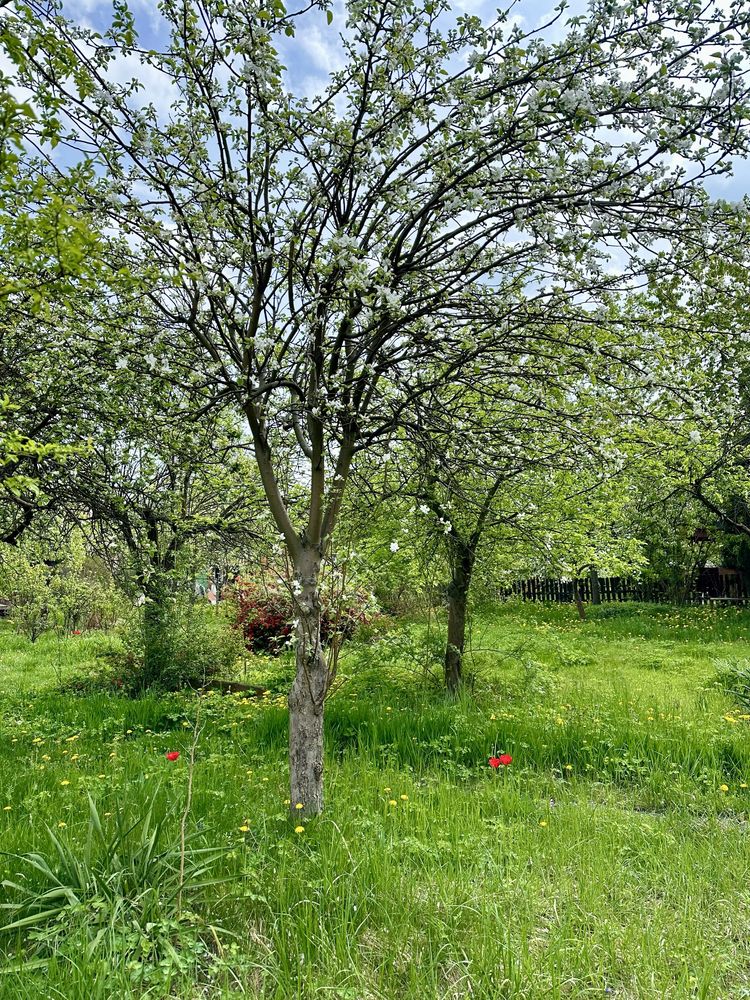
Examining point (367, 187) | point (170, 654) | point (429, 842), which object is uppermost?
point (367, 187)

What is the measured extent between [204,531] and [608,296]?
589cm

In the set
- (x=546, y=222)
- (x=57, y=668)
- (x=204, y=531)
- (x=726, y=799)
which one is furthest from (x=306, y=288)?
(x=57, y=668)

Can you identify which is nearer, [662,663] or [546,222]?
[546,222]

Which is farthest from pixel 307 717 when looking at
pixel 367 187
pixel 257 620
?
pixel 257 620

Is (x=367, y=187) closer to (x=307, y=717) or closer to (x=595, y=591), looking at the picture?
(x=307, y=717)

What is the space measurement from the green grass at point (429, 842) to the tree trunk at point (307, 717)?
0.15 metres

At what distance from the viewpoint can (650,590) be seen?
1689 cm

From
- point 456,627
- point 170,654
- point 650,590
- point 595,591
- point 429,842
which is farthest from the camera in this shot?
point 595,591

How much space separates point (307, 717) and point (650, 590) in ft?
52.1

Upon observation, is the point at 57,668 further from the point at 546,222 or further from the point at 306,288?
the point at 546,222

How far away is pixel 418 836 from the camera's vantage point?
3.05 meters

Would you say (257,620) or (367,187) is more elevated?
(367,187)

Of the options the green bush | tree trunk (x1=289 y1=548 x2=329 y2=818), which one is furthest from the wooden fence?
tree trunk (x1=289 y1=548 x2=329 y2=818)

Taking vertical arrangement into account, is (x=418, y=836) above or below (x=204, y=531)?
below
